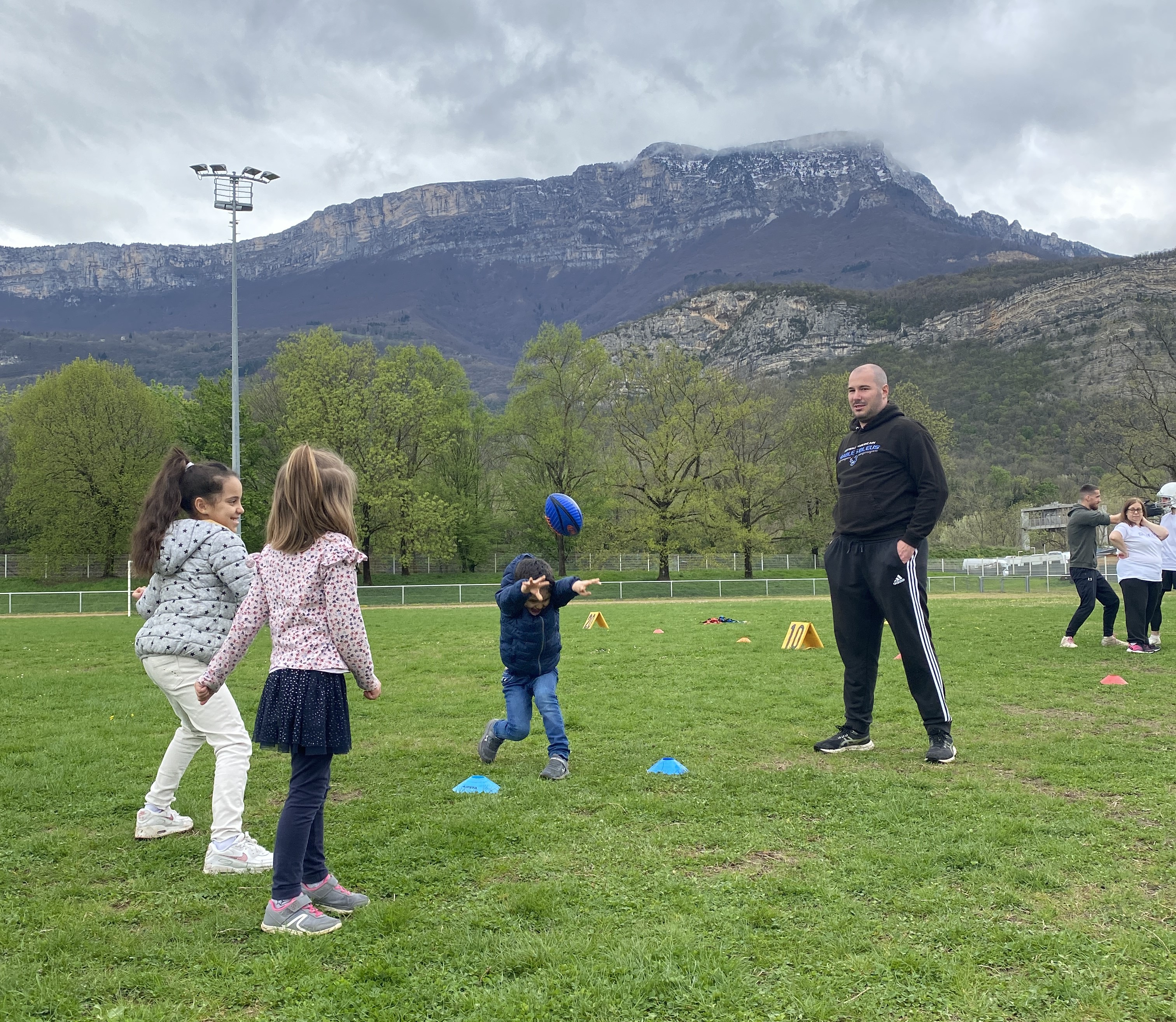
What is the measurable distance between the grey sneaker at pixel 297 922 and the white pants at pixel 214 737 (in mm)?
907

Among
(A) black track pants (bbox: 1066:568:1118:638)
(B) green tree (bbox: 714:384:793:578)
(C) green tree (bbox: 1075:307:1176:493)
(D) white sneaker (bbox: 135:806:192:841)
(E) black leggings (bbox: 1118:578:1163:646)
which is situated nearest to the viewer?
(D) white sneaker (bbox: 135:806:192:841)

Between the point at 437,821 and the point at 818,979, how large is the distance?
254cm

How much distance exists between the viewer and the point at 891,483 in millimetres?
6133

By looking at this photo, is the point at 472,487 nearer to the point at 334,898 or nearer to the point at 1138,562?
the point at 1138,562

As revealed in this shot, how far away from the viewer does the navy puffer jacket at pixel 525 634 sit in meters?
5.71

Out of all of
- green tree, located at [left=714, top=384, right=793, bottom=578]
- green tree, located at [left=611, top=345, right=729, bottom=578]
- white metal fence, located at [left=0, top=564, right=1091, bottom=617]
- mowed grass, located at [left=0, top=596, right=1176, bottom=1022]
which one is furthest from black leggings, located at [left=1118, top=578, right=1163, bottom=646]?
green tree, located at [left=714, top=384, right=793, bottom=578]

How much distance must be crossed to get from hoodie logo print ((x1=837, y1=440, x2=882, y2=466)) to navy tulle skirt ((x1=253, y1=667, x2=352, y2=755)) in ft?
14.5

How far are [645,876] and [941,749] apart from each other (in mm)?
3123

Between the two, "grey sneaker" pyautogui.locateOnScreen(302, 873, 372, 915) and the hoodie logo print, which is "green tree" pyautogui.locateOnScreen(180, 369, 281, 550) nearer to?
the hoodie logo print

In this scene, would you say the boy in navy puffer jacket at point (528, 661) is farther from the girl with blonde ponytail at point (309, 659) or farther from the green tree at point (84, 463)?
the green tree at point (84, 463)

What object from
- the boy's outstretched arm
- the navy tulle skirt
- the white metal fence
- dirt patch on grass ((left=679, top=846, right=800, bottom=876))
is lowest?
the white metal fence

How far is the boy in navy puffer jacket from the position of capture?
5664 millimetres

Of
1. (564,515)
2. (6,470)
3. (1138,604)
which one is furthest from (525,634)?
(6,470)

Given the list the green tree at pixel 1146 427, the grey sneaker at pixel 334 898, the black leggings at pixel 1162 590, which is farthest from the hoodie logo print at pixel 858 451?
the green tree at pixel 1146 427
